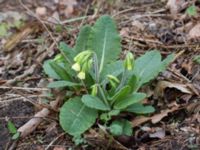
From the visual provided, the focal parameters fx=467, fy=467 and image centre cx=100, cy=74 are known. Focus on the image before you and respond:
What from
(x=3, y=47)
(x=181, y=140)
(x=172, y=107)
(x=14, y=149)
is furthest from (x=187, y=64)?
(x=3, y=47)

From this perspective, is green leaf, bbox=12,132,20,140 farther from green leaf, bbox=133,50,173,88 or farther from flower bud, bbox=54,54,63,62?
green leaf, bbox=133,50,173,88

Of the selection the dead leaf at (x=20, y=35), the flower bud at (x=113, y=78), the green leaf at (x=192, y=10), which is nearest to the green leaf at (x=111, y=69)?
the flower bud at (x=113, y=78)

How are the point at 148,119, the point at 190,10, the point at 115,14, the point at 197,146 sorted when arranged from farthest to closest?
the point at 115,14 < the point at 190,10 < the point at 148,119 < the point at 197,146

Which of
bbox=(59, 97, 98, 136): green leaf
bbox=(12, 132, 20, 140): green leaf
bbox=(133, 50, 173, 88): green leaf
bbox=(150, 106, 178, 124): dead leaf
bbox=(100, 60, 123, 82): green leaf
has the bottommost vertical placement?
bbox=(150, 106, 178, 124): dead leaf

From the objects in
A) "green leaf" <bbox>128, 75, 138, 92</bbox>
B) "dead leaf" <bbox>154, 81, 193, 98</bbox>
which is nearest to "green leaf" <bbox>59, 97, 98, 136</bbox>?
"green leaf" <bbox>128, 75, 138, 92</bbox>

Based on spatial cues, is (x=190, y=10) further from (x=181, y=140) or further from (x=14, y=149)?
(x=14, y=149)

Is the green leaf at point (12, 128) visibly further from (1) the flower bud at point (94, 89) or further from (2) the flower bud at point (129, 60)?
(2) the flower bud at point (129, 60)

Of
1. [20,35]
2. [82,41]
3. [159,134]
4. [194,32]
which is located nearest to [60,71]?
[82,41]

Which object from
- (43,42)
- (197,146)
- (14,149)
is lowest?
(197,146)
